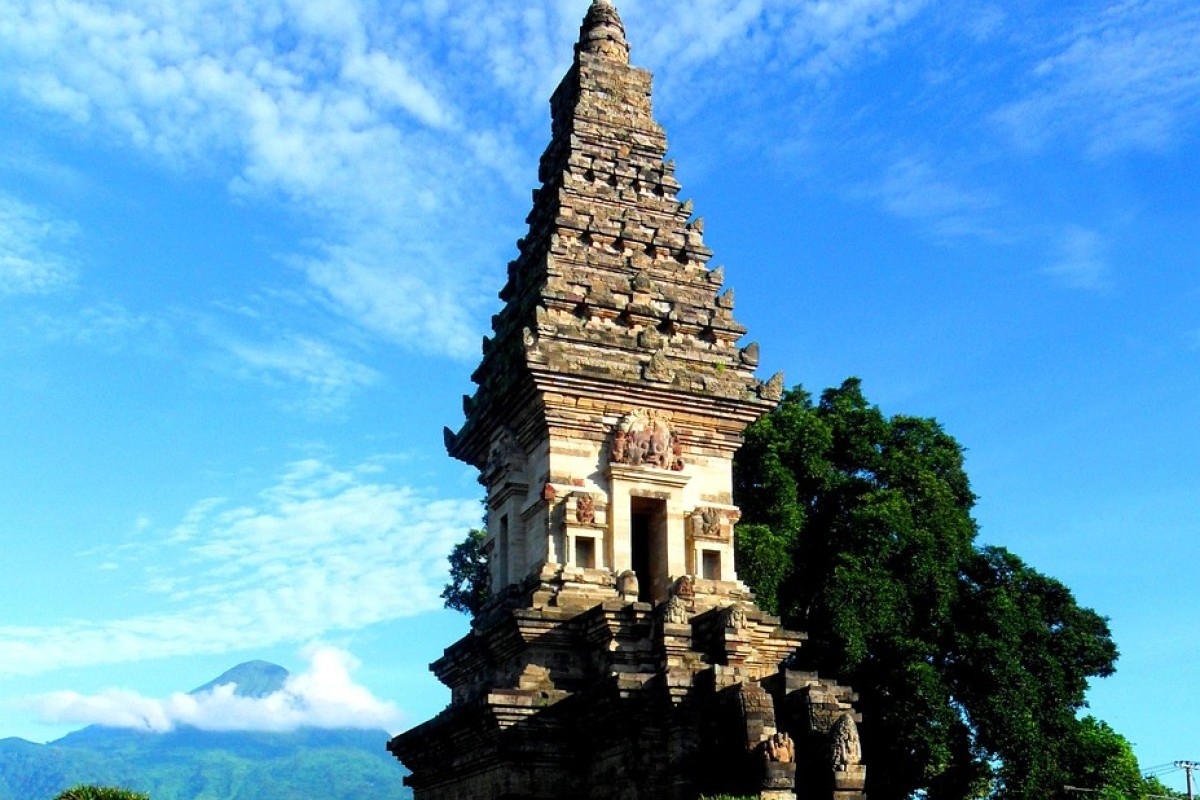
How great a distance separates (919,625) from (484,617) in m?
15.0

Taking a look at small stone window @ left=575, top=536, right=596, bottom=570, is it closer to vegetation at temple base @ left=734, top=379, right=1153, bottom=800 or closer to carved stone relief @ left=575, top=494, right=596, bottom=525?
carved stone relief @ left=575, top=494, right=596, bottom=525

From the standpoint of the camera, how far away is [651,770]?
731 inches

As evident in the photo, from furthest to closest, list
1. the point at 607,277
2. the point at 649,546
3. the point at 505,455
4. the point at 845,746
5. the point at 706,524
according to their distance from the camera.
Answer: the point at 607,277 → the point at 505,455 → the point at 649,546 → the point at 706,524 → the point at 845,746

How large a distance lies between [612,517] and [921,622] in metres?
14.8

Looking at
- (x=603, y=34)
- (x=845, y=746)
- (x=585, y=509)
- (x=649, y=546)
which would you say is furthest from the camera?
(x=603, y=34)

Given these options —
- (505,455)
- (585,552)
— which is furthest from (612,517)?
(505,455)

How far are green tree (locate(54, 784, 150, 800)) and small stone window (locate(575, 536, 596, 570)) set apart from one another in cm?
881

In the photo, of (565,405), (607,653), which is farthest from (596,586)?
(565,405)

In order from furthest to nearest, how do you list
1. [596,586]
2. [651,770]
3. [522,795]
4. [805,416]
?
1. [805,416]
2. [596,586]
3. [522,795]
4. [651,770]

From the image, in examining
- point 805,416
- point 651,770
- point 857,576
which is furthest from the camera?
point 805,416

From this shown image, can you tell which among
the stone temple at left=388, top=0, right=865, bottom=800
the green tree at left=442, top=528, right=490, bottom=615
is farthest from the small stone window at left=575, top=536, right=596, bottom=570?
the green tree at left=442, top=528, right=490, bottom=615

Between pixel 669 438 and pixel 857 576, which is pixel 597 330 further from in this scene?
pixel 857 576

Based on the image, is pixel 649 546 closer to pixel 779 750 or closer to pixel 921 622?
pixel 779 750

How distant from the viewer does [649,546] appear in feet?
79.2
